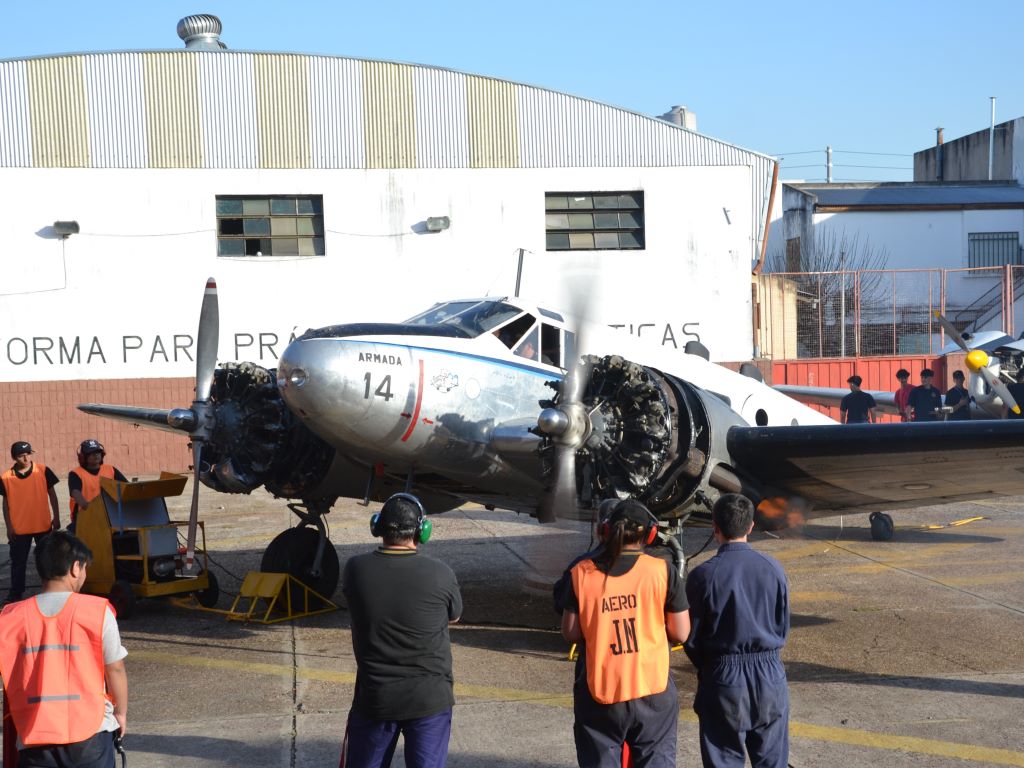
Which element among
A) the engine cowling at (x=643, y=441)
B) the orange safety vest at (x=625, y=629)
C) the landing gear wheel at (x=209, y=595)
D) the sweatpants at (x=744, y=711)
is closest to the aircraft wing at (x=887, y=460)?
the engine cowling at (x=643, y=441)


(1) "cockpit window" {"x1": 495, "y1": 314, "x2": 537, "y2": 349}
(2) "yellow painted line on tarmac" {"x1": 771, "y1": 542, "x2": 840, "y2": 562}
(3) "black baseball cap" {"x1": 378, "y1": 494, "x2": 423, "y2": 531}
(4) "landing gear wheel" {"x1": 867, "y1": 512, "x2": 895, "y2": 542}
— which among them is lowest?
(2) "yellow painted line on tarmac" {"x1": 771, "y1": 542, "x2": 840, "y2": 562}

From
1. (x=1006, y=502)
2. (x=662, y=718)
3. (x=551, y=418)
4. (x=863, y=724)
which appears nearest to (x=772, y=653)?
(x=662, y=718)

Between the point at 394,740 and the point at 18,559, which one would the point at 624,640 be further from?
the point at 18,559

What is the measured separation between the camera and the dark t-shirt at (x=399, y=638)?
511cm

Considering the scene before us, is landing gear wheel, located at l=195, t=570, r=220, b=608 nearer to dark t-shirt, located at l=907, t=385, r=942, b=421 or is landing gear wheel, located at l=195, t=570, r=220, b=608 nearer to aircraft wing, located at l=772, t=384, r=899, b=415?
aircraft wing, located at l=772, t=384, r=899, b=415

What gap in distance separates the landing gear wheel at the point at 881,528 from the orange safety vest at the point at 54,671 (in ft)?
41.9

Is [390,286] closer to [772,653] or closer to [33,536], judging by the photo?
[33,536]

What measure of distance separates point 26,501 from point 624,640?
27.7 ft

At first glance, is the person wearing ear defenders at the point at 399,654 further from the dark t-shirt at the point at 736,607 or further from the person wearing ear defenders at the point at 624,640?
the dark t-shirt at the point at 736,607

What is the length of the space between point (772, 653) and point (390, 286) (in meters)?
20.3

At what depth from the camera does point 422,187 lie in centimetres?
2545

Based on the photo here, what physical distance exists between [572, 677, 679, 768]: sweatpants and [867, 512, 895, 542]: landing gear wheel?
11.2 m

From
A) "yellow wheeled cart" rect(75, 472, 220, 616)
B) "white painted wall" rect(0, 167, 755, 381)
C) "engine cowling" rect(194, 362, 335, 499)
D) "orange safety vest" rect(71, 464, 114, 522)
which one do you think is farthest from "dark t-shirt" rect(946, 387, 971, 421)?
"orange safety vest" rect(71, 464, 114, 522)

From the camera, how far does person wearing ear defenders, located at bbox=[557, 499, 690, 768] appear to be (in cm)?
516
